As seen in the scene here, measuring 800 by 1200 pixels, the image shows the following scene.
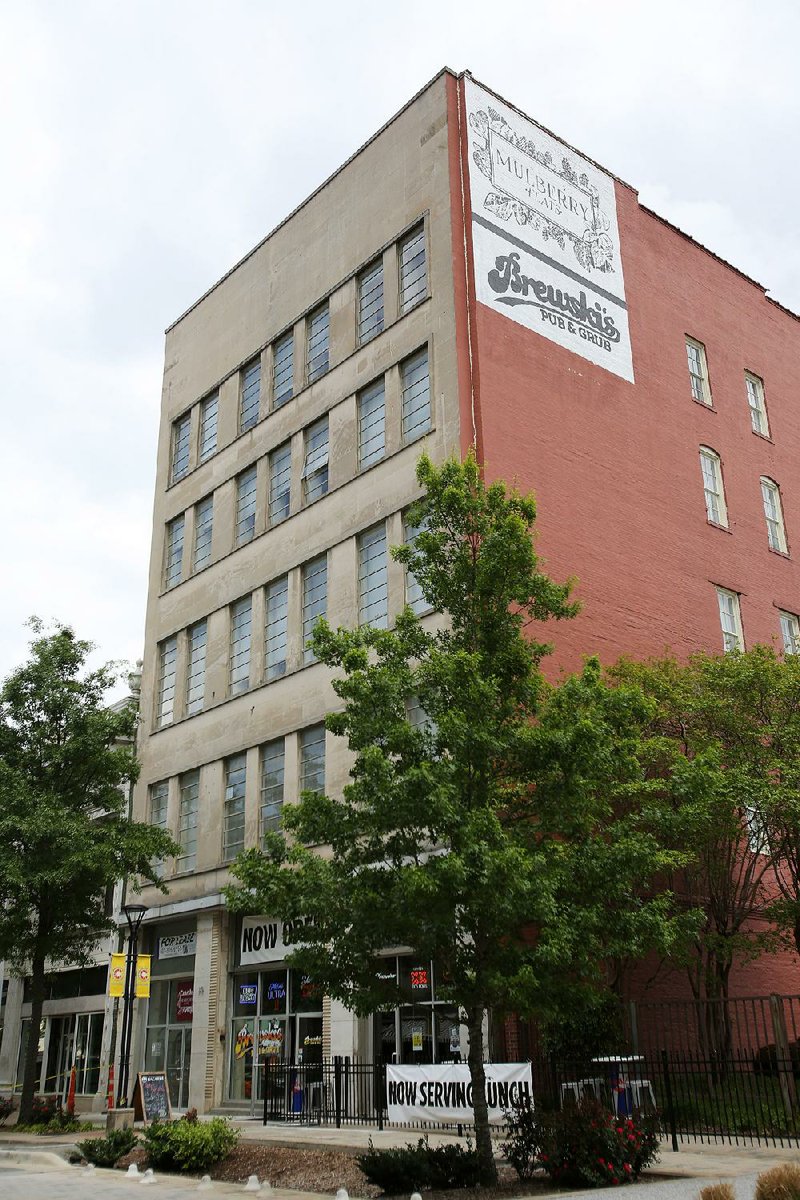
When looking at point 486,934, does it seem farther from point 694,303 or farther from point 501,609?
point 694,303

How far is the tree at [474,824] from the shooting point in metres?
14.7

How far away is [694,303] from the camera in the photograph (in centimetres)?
3756

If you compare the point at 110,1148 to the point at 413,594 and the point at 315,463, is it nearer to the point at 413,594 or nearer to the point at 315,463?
the point at 413,594

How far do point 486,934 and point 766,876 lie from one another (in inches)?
681

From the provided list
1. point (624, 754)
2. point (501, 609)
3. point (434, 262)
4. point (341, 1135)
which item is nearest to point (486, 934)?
point (624, 754)

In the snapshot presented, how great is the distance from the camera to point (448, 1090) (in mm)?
19562

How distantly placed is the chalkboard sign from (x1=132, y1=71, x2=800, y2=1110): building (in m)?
4.45

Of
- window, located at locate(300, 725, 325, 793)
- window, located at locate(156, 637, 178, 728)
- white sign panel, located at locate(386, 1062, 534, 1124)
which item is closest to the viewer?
white sign panel, located at locate(386, 1062, 534, 1124)

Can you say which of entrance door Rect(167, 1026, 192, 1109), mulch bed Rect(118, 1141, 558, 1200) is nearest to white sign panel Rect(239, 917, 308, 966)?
entrance door Rect(167, 1026, 192, 1109)

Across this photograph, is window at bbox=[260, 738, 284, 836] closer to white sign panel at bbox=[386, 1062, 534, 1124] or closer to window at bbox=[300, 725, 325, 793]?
window at bbox=[300, 725, 325, 793]

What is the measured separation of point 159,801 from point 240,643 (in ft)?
20.7

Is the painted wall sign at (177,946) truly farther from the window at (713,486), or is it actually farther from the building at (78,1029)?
the window at (713,486)

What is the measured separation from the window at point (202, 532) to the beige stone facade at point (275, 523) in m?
0.08

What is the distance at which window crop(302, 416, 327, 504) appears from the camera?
33781mm
